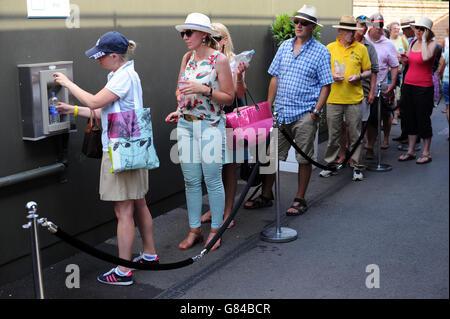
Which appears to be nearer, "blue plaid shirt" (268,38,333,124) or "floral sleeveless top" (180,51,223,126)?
"floral sleeveless top" (180,51,223,126)

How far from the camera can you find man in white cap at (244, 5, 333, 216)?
5891mm

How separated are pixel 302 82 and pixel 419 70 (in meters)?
3.02

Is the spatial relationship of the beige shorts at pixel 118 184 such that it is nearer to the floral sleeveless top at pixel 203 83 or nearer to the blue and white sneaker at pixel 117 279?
the blue and white sneaker at pixel 117 279

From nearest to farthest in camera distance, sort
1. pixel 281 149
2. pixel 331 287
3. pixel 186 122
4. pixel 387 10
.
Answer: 1. pixel 331 287
2. pixel 186 122
3. pixel 281 149
4. pixel 387 10

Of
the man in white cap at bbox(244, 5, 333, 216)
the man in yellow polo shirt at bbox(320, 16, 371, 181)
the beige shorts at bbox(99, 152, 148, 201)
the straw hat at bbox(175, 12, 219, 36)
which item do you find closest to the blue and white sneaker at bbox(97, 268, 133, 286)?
the beige shorts at bbox(99, 152, 148, 201)

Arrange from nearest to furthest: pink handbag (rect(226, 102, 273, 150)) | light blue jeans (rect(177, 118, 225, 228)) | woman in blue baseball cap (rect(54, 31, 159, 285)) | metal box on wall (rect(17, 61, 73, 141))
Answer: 1. woman in blue baseball cap (rect(54, 31, 159, 285))
2. metal box on wall (rect(17, 61, 73, 141))
3. light blue jeans (rect(177, 118, 225, 228))
4. pink handbag (rect(226, 102, 273, 150))

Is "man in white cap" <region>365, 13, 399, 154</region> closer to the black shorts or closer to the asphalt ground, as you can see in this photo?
the black shorts

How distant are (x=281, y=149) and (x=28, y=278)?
113 inches

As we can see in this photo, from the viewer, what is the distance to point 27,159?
4.44 m

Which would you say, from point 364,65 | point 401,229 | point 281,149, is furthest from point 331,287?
point 364,65

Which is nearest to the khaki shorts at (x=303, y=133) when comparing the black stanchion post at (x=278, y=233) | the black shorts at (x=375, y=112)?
the black stanchion post at (x=278, y=233)

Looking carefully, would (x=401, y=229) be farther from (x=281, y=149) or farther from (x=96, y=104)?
(x=96, y=104)

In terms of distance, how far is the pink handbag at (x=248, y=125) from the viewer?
5.15m

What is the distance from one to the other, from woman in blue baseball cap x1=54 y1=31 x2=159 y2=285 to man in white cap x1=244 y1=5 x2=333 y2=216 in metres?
2.08
